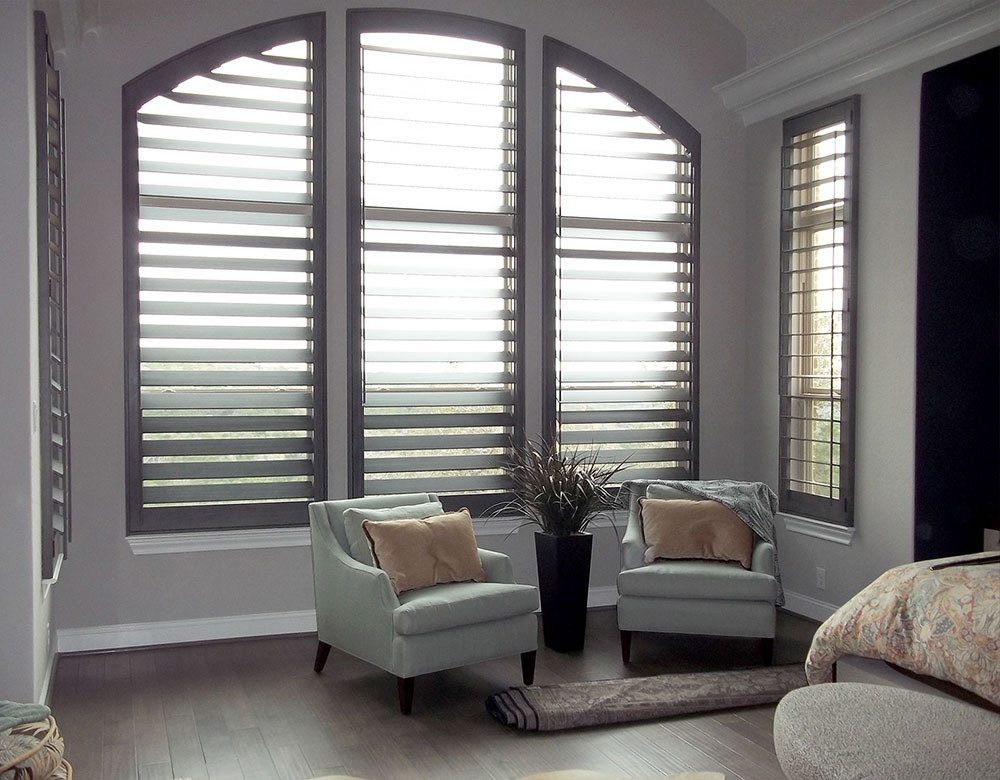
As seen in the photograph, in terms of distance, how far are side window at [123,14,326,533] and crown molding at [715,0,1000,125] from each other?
238 cm

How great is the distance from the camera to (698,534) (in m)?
4.78

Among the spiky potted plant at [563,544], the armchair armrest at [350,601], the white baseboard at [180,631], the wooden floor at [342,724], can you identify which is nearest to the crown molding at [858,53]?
the spiky potted plant at [563,544]

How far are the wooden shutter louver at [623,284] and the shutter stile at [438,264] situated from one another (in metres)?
0.34

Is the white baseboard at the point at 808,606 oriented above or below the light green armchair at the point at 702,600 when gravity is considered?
below

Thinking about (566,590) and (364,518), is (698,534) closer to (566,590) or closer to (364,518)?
(566,590)

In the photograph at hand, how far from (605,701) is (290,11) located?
363 centimetres

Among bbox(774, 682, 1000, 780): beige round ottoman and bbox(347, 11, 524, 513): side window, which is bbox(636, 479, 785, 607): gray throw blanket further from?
bbox(774, 682, 1000, 780): beige round ottoman

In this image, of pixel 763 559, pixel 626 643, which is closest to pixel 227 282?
pixel 626 643

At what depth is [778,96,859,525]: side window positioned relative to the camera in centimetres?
505

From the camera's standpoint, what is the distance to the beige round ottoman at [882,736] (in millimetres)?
2318

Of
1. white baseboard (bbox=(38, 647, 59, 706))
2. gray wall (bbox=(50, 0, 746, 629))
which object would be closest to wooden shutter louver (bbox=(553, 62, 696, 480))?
gray wall (bbox=(50, 0, 746, 629))

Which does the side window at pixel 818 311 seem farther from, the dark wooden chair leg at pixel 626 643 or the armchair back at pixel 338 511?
the armchair back at pixel 338 511

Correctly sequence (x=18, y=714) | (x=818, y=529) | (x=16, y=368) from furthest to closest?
(x=818, y=529) < (x=16, y=368) < (x=18, y=714)

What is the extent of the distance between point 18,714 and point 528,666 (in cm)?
200
